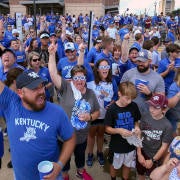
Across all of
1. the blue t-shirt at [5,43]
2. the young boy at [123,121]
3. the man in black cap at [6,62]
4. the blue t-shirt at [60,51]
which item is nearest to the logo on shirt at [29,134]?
the young boy at [123,121]

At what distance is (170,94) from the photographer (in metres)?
3.49

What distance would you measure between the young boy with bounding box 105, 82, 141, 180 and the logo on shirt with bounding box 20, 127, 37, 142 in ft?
4.02

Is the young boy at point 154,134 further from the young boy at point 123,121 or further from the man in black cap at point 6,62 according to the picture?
the man in black cap at point 6,62

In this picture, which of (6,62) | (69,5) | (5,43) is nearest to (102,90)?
(6,62)

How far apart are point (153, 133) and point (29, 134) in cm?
164

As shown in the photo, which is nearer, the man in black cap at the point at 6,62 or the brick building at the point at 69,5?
the man in black cap at the point at 6,62

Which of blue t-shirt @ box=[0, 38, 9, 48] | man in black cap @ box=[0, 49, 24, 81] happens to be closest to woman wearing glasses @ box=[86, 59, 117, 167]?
man in black cap @ box=[0, 49, 24, 81]

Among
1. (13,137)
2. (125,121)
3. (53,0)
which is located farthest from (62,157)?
(53,0)

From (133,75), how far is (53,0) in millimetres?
43302

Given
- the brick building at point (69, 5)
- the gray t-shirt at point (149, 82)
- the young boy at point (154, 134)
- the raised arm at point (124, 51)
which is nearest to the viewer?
the young boy at point (154, 134)

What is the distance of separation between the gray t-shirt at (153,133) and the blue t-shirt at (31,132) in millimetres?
1195

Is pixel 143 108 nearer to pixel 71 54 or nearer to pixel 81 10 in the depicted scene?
pixel 71 54

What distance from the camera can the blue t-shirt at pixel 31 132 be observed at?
226cm

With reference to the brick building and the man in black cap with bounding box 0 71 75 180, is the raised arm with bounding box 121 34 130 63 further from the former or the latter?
the brick building
